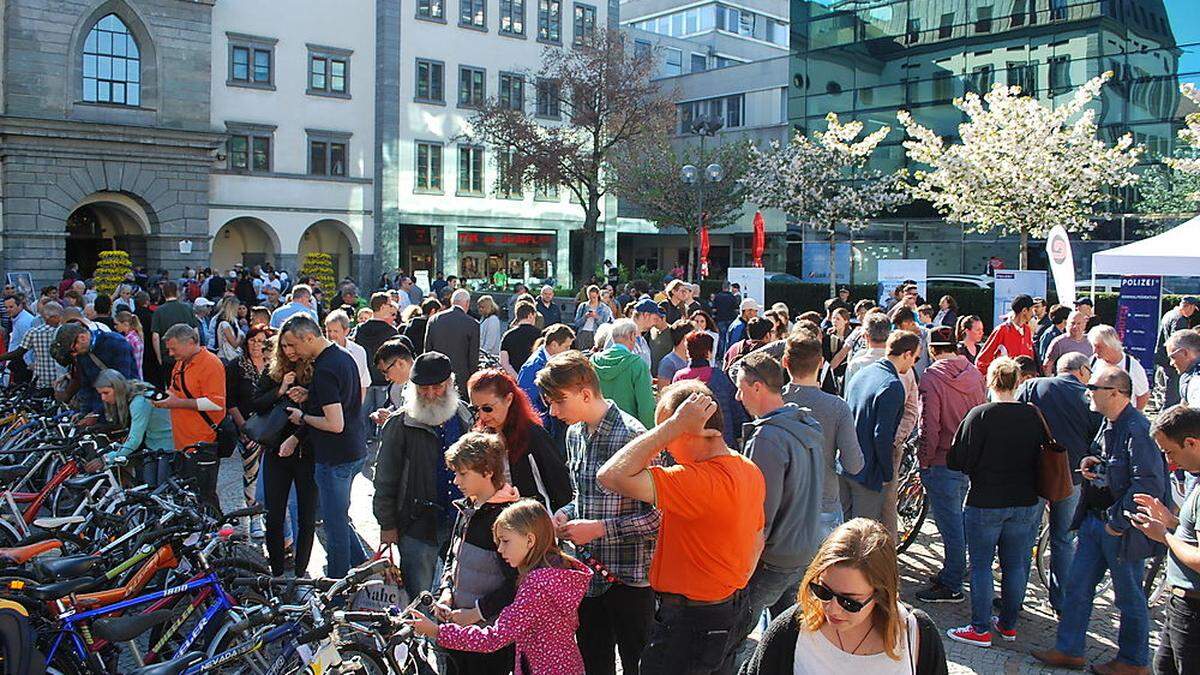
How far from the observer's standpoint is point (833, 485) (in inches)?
229

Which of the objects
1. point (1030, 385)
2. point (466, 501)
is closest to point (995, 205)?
point (1030, 385)

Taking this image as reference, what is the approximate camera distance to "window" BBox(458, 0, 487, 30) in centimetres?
4291

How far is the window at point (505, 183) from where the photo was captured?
39944 millimetres

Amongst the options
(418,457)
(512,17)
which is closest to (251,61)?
(512,17)

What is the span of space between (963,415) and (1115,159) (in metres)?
20.1

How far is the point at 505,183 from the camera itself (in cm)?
4200

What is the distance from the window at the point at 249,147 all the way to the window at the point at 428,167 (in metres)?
6.31

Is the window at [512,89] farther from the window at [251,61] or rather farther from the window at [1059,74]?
the window at [1059,74]

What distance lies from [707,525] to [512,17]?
142 ft

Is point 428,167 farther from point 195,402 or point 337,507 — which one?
point 337,507

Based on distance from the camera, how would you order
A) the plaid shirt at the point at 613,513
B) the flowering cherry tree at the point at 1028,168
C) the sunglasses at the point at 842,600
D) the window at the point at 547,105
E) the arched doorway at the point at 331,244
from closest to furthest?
the sunglasses at the point at 842,600, the plaid shirt at the point at 613,513, the flowering cherry tree at the point at 1028,168, the window at the point at 547,105, the arched doorway at the point at 331,244

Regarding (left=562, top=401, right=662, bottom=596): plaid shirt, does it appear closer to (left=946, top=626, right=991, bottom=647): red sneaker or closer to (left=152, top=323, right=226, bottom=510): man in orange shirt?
(left=946, top=626, right=991, bottom=647): red sneaker

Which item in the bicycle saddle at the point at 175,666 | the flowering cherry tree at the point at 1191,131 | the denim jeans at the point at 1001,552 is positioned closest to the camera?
the bicycle saddle at the point at 175,666

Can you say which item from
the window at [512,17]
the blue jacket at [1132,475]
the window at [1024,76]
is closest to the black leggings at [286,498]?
the blue jacket at [1132,475]
